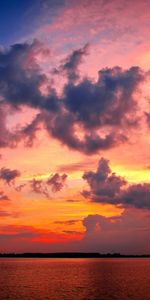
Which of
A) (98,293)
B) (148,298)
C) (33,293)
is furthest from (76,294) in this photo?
(148,298)

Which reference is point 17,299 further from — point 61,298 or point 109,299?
point 109,299

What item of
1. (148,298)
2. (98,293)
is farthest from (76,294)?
(148,298)

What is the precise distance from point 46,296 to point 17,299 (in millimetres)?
7625

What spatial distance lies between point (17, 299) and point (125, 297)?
21.2m

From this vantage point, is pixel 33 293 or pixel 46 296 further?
pixel 33 293

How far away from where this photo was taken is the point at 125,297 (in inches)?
3002

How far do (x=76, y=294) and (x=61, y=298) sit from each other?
603 cm

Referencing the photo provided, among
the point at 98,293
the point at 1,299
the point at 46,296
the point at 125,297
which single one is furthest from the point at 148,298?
the point at 1,299

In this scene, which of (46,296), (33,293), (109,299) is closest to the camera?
(109,299)

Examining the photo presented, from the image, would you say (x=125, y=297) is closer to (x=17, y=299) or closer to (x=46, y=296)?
(x=46, y=296)

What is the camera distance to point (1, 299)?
73312mm

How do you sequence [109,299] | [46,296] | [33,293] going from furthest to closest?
[33,293], [46,296], [109,299]

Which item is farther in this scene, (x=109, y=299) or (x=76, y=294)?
(x=76, y=294)

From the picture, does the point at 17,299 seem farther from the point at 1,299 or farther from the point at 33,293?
the point at 33,293
